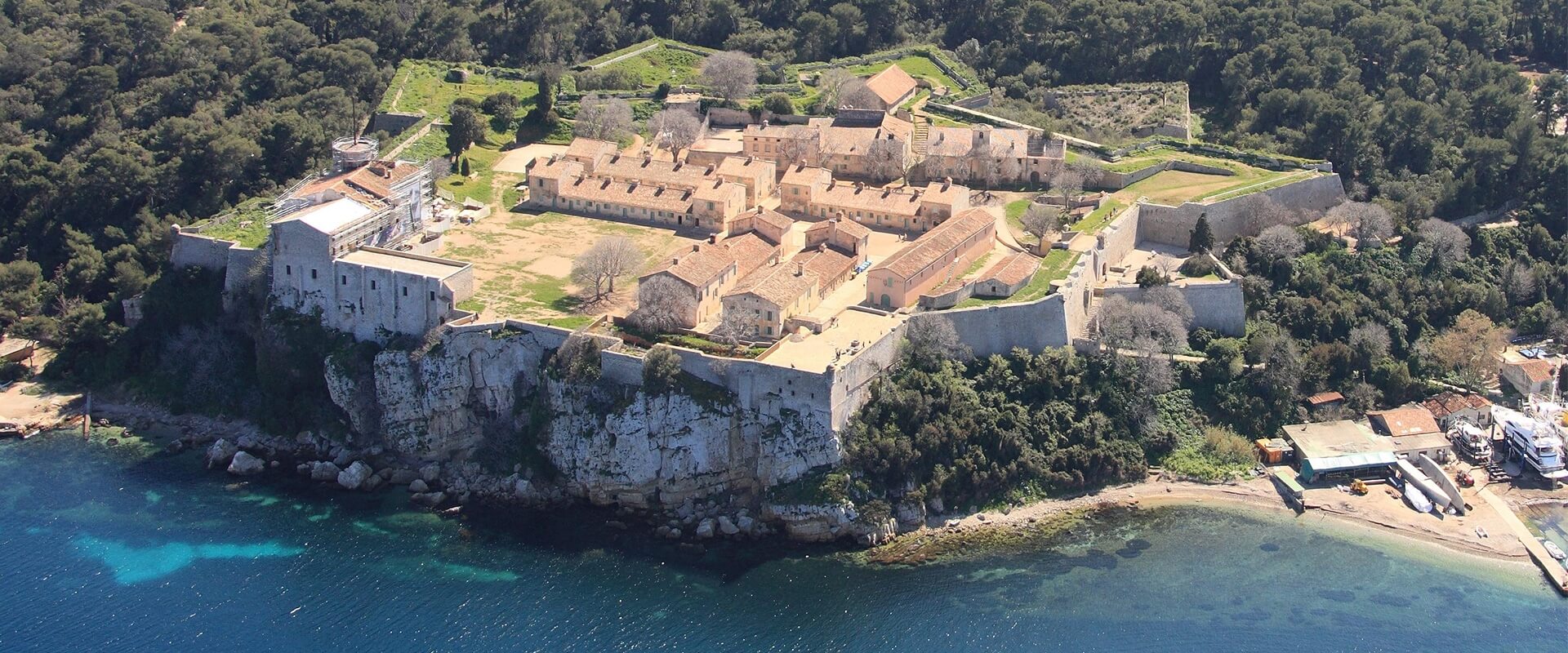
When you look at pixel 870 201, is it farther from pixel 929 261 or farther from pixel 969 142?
pixel 929 261

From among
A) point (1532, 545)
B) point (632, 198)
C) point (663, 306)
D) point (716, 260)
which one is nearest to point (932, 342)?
point (716, 260)

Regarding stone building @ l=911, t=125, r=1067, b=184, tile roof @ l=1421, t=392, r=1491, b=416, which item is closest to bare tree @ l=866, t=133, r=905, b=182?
stone building @ l=911, t=125, r=1067, b=184

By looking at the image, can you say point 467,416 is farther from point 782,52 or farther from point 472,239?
point 782,52

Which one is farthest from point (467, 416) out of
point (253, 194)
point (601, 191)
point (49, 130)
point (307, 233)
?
point (49, 130)

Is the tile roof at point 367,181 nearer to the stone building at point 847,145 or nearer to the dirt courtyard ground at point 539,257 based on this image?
the dirt courtyard ground at point 539,257

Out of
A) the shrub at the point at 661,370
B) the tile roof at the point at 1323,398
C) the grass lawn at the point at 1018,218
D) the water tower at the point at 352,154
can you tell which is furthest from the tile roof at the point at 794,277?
the tile roof at the point at 1323,398

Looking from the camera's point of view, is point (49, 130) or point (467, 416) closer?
→ point (467, 416)

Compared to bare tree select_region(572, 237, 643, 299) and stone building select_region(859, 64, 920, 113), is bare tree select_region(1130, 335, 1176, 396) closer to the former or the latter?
bare tree select_region(572, 237, 643, 299)
